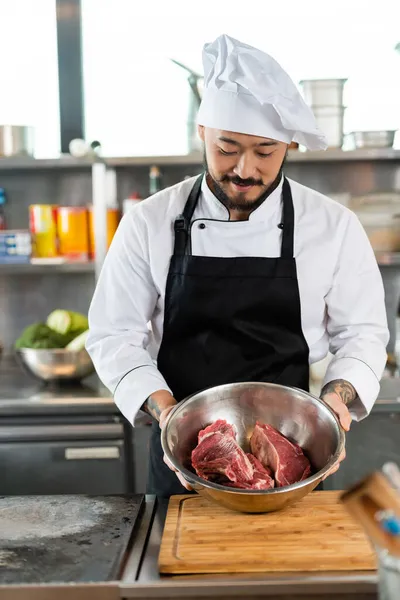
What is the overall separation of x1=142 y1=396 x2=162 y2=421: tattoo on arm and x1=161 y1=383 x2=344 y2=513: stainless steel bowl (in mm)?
124

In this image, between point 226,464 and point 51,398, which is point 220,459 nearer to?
point 226,464

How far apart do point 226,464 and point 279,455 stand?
120 mm

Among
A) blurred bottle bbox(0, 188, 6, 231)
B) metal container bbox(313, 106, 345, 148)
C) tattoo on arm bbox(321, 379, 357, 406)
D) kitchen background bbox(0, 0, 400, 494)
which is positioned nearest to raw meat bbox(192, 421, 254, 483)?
tattoo on arm bbox(321, 379, 357, 406)

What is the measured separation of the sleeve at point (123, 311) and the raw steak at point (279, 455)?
0.35 metres

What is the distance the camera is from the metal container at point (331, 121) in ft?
9.69

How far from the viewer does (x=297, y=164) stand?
337cm

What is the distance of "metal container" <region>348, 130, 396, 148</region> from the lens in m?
3.00

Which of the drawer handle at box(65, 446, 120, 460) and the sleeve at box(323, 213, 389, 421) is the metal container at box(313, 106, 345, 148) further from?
the drawer handle at box(65, 446, 120, 460)

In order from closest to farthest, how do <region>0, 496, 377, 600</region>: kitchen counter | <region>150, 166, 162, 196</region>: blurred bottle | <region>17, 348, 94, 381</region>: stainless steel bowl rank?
<region>0, 496, 377, 600</region>: kitchen counter → <region>17, 348, 94, 381</region>: stainless steel bowl → <region>150, 166, 162, 196</region>: blurred bottle

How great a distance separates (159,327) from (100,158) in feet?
4.44

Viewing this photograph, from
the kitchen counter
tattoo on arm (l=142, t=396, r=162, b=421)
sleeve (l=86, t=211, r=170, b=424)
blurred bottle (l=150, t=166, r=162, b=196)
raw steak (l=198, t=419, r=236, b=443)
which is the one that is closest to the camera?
the kitchen counter

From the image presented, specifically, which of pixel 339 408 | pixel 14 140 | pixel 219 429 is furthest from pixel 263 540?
pixel 14 140

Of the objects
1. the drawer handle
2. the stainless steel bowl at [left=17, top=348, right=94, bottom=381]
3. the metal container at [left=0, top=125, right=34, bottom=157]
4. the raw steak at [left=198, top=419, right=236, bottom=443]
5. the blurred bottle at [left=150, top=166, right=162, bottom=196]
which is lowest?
the drawer handle

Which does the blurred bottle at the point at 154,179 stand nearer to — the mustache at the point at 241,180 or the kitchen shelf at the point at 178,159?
the kitchen shelf at the point at 178,159
